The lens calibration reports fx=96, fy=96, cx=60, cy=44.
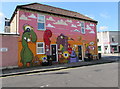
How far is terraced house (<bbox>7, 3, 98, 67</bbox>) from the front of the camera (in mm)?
10359

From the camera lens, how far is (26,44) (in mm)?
10367

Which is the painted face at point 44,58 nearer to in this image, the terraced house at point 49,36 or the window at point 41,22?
the terraced house at point 49,36

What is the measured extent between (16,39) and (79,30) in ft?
29.0

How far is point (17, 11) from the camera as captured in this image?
10469 millimetres

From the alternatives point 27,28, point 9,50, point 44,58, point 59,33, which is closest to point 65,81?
point 44,58

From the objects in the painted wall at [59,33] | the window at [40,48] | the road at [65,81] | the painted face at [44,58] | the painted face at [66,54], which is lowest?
the road at [65,81]

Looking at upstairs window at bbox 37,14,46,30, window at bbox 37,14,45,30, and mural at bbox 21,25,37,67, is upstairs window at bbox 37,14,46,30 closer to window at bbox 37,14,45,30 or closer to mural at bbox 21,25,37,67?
window at bbox 37,14,45,30

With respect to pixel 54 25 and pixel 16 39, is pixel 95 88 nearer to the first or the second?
pixel 16 39

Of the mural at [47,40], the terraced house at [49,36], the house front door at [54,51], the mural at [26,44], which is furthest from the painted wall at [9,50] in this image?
the house front door at [54,51]

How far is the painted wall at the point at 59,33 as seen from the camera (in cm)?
1052

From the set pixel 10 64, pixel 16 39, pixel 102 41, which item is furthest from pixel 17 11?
pixel 102 41

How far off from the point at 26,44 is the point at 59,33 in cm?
448

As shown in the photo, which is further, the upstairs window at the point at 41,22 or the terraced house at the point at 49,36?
the upstairs window at the point at 41,22

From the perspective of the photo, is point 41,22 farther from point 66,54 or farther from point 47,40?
point 66,54
